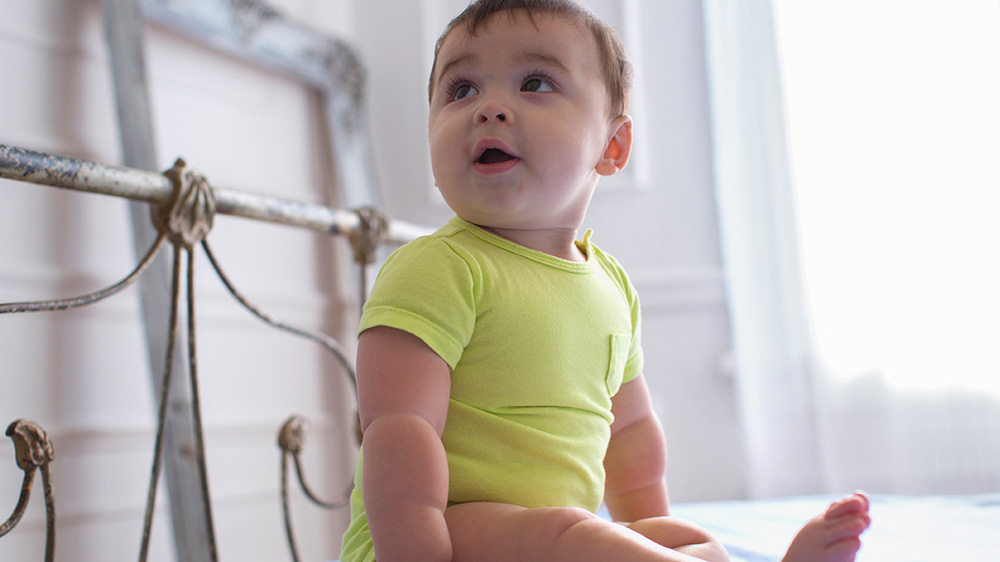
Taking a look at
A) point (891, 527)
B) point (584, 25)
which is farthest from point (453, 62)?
point (891, 527)

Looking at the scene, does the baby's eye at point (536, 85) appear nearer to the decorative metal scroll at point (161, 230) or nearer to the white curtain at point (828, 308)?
the decorative metal scroll at point (161, 230)

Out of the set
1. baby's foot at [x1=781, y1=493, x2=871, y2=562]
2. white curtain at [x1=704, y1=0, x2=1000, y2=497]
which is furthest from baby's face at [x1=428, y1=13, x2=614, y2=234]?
white curtain at [x1=704, y1=0, x2=1000, y2=497]

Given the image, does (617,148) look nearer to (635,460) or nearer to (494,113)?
(494,113)

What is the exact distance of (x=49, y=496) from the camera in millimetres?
800

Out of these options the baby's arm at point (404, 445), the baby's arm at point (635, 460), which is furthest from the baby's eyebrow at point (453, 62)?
the baby's arm at point (635, 460)

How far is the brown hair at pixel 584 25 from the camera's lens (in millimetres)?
728

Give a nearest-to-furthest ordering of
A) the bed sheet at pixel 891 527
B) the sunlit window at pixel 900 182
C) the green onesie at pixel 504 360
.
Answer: the green onesie at pixel 504 360 → the bed sheet at pixel 891 527 → the sunlit window at pixel 900 182

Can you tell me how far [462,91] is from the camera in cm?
74

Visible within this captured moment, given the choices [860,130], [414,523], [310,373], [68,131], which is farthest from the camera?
[860,130]

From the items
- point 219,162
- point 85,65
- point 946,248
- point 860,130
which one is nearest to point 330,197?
point 219,162

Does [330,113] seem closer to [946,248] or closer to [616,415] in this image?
[616,415]

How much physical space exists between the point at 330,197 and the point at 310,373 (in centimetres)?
40

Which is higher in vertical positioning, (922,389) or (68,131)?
(68,131)

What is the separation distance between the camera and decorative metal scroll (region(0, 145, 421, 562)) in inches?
30.7
